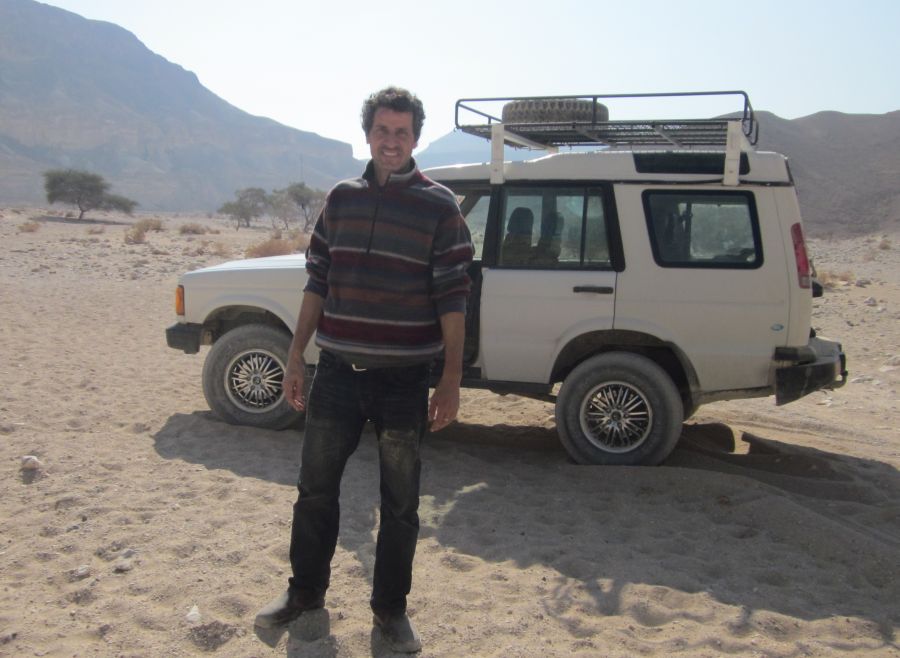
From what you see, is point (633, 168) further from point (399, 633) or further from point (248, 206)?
point (248, 206)

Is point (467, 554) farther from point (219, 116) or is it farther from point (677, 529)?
point (219, 116)

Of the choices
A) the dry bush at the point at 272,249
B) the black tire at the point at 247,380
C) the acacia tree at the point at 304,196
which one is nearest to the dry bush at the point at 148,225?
the dry bush at the point at 272,249

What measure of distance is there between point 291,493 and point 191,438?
1361 mm

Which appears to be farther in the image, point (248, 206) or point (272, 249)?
point (248, 206)

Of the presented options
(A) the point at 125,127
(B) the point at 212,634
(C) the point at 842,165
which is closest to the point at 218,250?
(B) the point at 212,634

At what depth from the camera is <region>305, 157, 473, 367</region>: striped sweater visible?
9.68 ft

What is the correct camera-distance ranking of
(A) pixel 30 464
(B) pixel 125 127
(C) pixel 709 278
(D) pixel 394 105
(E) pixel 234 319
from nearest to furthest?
(D) pixel 394 105 < (A) pixel 30 464 < (C) pixel 709 278 < (E) pixel 234 319 < (B) pixel 125 127

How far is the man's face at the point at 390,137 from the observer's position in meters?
2.94

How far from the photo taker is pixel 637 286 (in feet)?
17.2

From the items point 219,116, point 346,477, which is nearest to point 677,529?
point 346,477

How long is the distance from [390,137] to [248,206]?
47.7 metres

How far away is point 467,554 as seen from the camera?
400cm

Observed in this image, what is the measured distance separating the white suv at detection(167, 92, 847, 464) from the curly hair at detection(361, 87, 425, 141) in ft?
8.05

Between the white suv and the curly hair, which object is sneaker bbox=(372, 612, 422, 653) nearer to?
the curly hair
